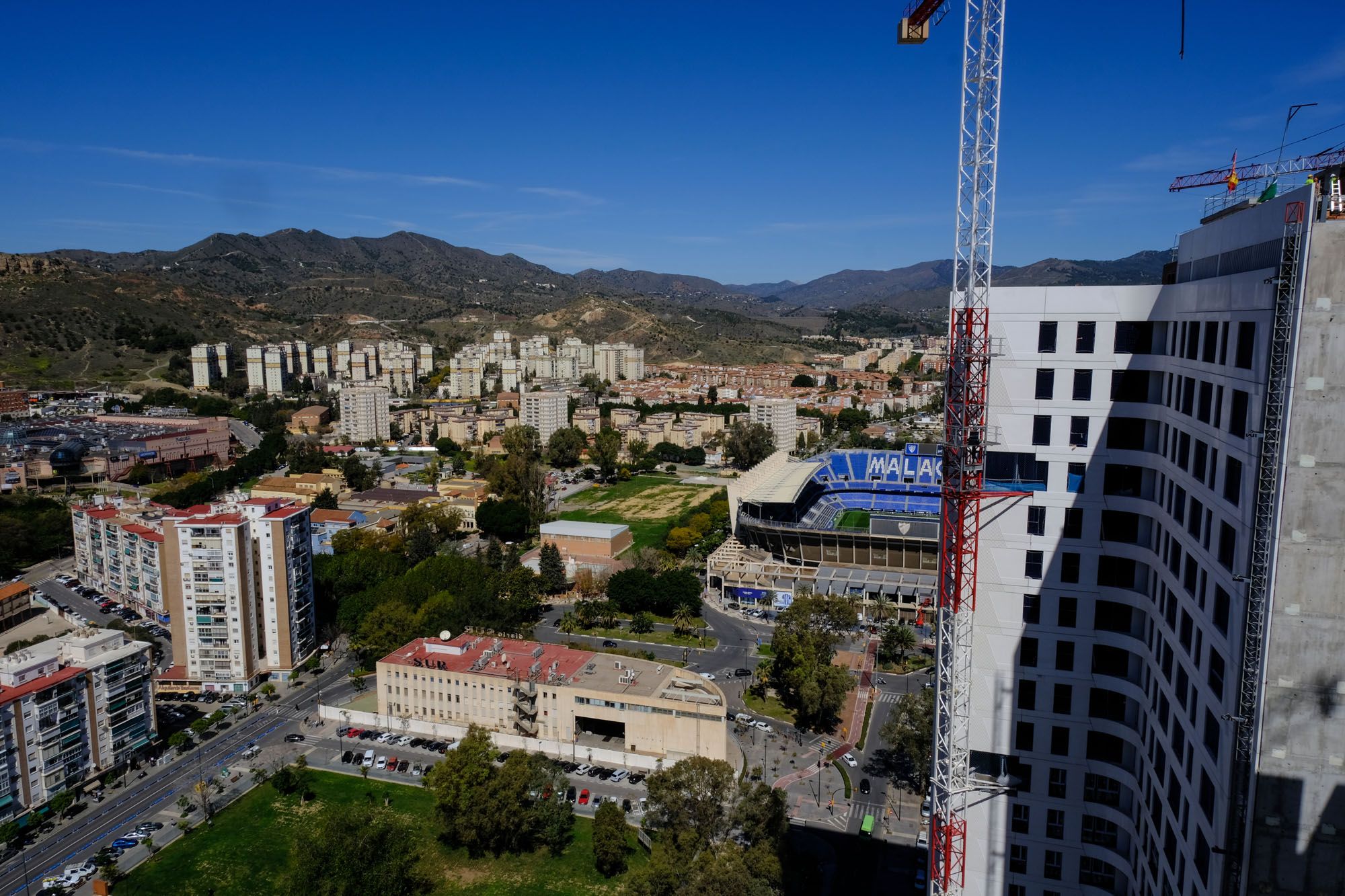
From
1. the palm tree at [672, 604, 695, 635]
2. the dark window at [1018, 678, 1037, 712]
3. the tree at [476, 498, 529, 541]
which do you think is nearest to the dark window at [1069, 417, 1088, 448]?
the dark window at [1018, 678, 1037, 712]

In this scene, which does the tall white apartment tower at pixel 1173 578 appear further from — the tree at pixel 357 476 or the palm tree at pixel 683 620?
the tree at pixel 357 476

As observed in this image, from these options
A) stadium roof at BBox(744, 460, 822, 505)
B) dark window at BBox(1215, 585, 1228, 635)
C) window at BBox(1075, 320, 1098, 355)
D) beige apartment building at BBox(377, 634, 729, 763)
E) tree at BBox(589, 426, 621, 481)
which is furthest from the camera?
tree at BBox(589, 426, 621, 481)

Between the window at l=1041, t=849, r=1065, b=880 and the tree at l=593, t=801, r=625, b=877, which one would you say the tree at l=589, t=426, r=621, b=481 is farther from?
the window at l=1041, t=849, r=1065, b=880

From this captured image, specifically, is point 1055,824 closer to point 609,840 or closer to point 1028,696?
point 1028,696

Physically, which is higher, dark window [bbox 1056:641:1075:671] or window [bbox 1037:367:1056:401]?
window [bbox 1037:367:1056:401]

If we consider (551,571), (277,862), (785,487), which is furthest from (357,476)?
(277,862)

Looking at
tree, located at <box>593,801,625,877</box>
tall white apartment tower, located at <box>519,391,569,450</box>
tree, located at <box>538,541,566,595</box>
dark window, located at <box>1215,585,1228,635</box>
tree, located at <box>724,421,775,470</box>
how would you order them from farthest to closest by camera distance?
tall white apartment tower, located at <box>519,391,569,450</box>
tree, located at <box>724,421,775,470</box>
tree, located at <box>538,541,566,595</box>
tree, located at <box>593,801,625,877</box>
dark window, located at <box>1215,585,1228,635</box>

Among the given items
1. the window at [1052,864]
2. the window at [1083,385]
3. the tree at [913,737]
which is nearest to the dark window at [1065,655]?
the window at [1052,864]
